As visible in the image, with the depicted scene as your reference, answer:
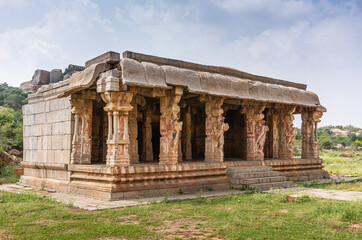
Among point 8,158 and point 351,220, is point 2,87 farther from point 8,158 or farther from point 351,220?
point 351,220

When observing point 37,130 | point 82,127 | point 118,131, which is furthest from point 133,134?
point 37,130

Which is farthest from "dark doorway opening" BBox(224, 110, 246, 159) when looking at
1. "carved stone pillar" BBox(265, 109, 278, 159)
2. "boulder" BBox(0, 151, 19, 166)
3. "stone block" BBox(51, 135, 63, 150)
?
"boulder" BBox(0, 151, 19, 166)

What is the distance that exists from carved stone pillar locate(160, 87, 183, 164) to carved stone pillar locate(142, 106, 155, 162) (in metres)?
2.75

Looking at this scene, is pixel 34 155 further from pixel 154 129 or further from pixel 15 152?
pixel 15 152

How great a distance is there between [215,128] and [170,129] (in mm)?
1897

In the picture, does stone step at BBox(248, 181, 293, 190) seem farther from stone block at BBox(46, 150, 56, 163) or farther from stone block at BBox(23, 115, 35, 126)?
stone block at BBox(23, 115, 35, 126)

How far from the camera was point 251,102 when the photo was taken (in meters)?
12.3

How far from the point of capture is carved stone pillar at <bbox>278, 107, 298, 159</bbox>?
14039mm

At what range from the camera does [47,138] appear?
11648 mm

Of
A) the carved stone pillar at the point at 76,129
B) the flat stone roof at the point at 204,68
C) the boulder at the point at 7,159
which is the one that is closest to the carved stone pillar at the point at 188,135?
the flat stone roof at the point at 204,68

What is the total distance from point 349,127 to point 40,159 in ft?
281

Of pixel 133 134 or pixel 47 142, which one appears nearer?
pixel 133 134

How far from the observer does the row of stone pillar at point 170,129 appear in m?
8.83

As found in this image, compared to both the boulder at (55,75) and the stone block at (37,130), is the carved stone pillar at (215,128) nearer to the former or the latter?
the stone block at (37,130)
